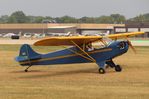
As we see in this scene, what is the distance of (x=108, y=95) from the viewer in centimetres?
1301

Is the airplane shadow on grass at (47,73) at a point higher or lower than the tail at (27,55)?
lower

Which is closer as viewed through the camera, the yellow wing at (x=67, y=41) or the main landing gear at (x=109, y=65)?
the yellow wing at (x=67, y=41)

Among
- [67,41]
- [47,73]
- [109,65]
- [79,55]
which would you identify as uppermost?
[67,41]

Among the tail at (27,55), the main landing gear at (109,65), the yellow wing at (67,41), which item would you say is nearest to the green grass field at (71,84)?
the main landing gear at (109,65)

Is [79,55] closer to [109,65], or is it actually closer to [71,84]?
[109,65]

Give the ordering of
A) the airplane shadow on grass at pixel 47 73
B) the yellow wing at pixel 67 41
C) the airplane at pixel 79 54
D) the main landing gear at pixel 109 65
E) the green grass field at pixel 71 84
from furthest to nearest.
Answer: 1. the airplane at pixel 79 54
2. the main landing gear at pixel 109 65
3. the yellow wing at pixel 67 41
4. the airplane shadow on grass at pixel 47 73
5. the green grass field at pixel 71 84

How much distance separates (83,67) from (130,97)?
35.7ft

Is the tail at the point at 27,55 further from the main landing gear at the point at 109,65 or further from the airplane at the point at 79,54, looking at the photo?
the main landing gear at the point at 109,65

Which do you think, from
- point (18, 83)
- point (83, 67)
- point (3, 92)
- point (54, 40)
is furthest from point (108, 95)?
point (83, 67)

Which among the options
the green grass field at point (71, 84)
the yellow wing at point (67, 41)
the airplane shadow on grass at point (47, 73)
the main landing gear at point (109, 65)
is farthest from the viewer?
the main landing gear at point (109, 65)

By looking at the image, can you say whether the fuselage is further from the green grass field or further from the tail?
the green grass field

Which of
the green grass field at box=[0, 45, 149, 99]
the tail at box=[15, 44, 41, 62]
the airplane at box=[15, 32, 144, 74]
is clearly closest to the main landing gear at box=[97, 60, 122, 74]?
the airplane at box=[15, 32, 144, 74]

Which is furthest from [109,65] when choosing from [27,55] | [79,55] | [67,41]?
[27,55]

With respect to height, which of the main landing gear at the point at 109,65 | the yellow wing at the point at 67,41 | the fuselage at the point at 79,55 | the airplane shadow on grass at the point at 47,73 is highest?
the yellow wing at the point at 67,41
